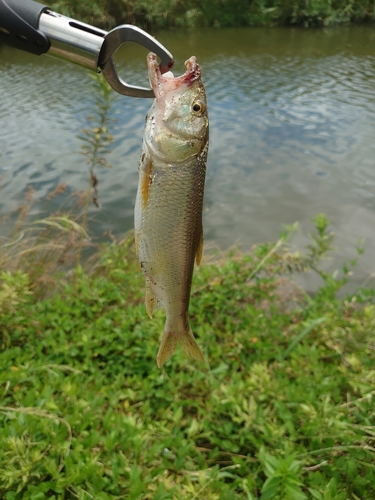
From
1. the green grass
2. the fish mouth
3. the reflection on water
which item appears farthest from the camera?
the reflection on water

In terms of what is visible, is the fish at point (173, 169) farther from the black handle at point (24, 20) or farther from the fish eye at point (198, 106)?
the black handle at point (24, 20)

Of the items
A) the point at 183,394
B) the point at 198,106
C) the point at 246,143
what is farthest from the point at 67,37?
the point at 246,143

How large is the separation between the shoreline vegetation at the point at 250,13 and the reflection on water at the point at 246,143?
901cm

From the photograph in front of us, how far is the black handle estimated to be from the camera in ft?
4.79

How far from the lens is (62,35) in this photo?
1.44m

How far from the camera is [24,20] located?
4.81 ft

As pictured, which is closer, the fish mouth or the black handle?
the fish mouth

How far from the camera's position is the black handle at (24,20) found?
57.5 inches

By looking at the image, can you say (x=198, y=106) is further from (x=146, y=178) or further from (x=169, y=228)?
(x=169, y=228)

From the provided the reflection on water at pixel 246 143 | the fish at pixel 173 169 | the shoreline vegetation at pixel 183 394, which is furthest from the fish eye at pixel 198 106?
the reflection on water at pixel 246 143

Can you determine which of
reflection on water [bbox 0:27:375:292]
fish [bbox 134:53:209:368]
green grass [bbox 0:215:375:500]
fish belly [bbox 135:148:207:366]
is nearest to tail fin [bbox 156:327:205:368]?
fish belly [bbox 135:148:207:366]

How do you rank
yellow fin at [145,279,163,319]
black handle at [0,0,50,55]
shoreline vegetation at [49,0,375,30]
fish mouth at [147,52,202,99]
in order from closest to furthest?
1. fish mouth at [147,52,202,99]
2. black handle at [0,0,50,55]
3. yellow fin at [145,279,163,319]
4. shoreline vegetation at [49,0,375,30]

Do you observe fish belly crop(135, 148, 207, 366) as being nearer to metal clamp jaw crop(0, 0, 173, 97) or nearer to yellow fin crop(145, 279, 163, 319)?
yellow fin crop(145, 279, 163, 319)

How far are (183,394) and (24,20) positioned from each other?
92.5 inches
